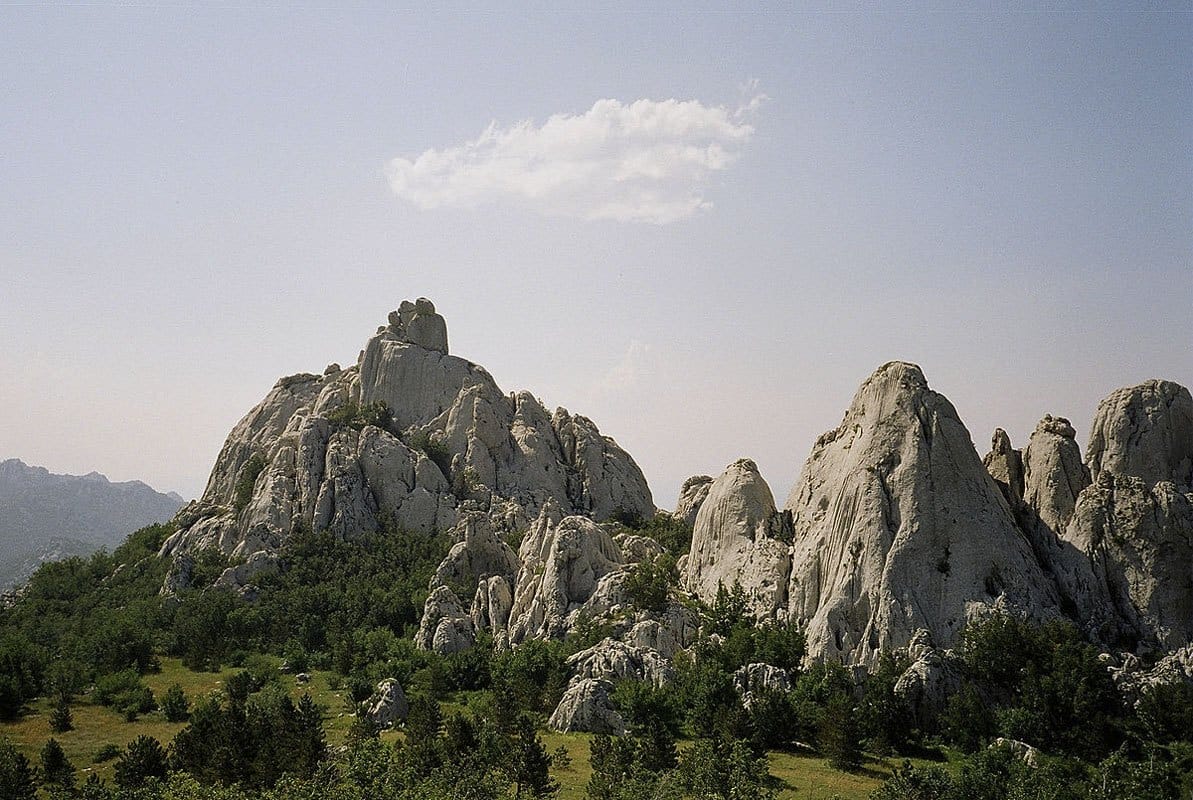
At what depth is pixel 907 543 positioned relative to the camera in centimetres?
4634

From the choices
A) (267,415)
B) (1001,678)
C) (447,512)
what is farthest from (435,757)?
(267,415)

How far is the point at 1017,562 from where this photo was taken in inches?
1812

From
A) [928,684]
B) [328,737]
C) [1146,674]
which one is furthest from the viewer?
[328,737]

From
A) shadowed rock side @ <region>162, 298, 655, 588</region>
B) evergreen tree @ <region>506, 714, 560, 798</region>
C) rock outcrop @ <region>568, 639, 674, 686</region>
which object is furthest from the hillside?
shadowed rock side @ <region>162, 298, 655, 588</region>

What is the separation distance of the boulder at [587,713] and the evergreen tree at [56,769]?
21.2 metres

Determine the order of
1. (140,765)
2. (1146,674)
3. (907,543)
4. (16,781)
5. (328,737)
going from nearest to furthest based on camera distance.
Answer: (16,781)
(140,765)
(1146,674)
(328,737)
(907,543)

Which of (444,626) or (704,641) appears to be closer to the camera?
(704,641)

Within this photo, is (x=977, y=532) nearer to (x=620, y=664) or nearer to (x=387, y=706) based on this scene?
(x=620, y=664)

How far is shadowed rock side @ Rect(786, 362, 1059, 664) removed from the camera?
1785 inches

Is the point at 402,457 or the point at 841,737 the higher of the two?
the point at 402,457

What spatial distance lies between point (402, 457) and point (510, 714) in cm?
4638

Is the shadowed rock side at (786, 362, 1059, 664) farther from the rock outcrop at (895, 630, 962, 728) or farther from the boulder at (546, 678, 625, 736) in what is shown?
the boulder at (546, 678, 625, 736)

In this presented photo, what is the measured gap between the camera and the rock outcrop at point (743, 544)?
168 ft

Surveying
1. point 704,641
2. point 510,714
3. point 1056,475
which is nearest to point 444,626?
point 704,641
